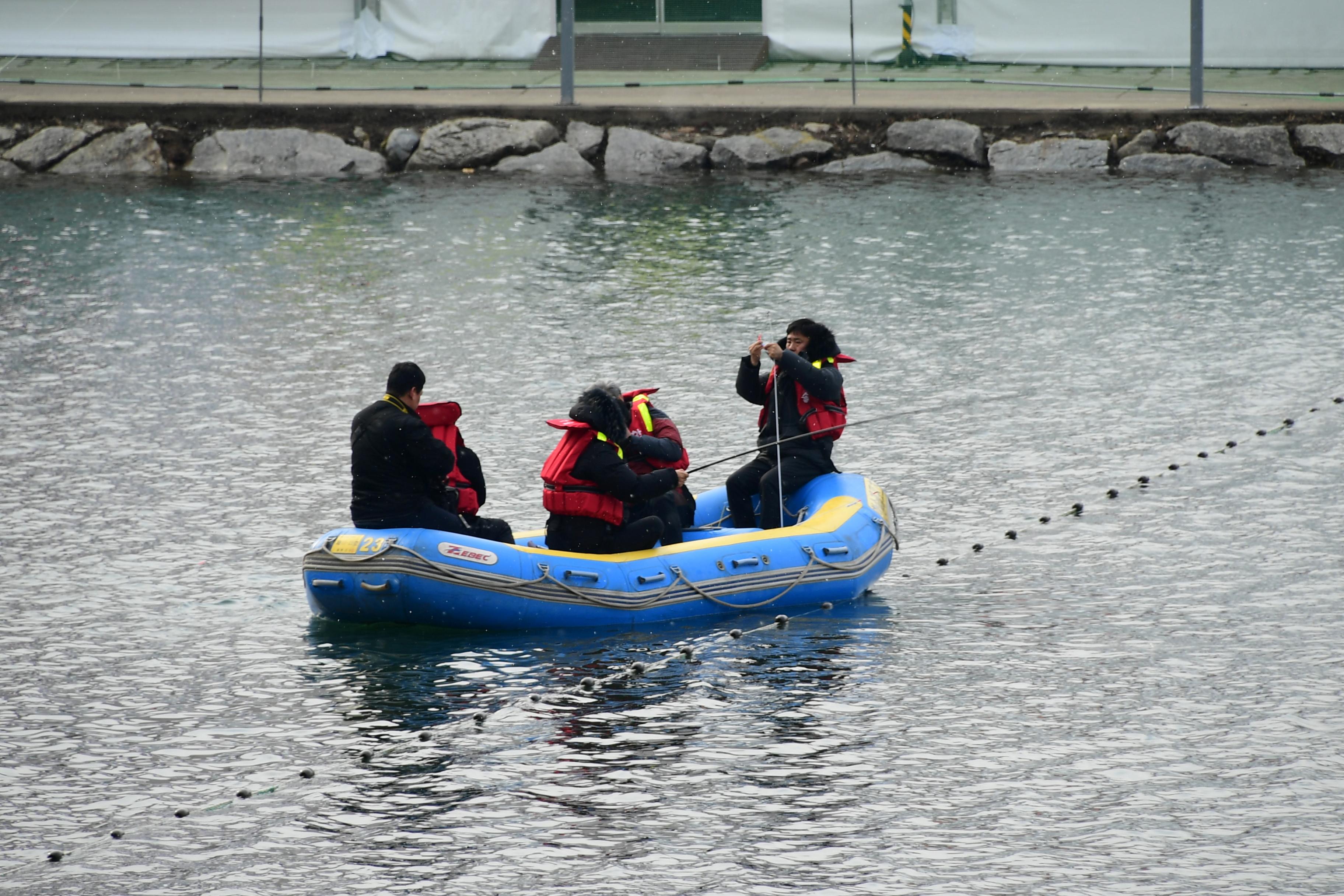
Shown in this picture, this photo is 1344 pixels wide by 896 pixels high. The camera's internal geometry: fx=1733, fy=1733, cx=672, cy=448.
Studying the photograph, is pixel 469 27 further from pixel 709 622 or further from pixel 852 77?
pixel 709 622

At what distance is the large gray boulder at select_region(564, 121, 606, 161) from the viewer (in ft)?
81.8

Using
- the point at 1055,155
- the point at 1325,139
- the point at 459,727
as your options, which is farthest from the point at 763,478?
the point at 1325,139

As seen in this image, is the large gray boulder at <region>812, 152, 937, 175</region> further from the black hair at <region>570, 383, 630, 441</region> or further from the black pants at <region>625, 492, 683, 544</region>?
the black hair at <region>570, 383, 630, 441</region>

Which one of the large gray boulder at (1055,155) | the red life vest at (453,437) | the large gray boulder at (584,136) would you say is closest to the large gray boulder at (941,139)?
the large gray boulder at (1055,155)

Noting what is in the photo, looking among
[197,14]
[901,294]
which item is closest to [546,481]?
[901,294]

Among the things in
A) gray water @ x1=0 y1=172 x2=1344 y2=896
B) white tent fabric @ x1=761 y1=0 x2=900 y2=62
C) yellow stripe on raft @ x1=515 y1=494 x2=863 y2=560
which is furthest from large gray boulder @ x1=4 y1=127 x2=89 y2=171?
yellow stripe on raft @ x1=515 y1=494 x2=863 y2=560

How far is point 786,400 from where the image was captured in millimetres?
10250

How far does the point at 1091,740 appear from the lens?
7.69 meters

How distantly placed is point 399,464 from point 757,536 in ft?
6.50

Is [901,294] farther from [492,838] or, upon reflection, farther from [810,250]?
[492,838]

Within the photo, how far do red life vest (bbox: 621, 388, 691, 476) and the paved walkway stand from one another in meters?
16.0

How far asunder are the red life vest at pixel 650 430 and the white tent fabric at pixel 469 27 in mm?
20799

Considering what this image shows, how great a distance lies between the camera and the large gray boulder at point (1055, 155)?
24094 millimetres

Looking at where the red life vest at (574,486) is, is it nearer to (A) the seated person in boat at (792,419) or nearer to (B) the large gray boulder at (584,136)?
(A) the seated person in boat at (792,419)
